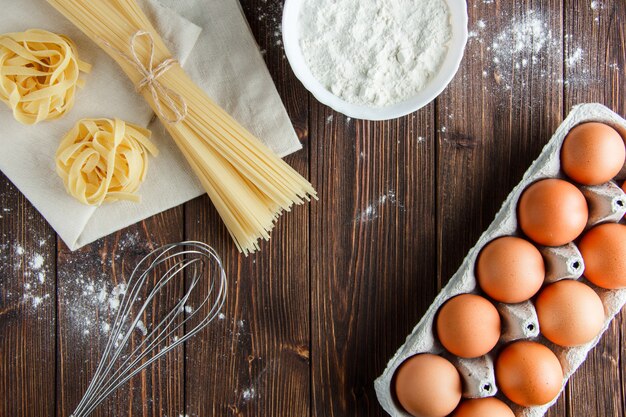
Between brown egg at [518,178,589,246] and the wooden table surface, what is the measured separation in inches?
4.3

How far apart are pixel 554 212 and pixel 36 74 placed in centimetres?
80

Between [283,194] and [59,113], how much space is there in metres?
0.38

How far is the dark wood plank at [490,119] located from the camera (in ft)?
3.44

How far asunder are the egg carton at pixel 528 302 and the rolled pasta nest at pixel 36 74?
66 cm

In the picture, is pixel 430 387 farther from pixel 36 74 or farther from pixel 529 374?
pixel 36 74

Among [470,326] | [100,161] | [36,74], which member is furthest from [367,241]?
[36,74]

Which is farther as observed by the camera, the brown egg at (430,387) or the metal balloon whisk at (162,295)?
the metal balloon whisk at (162,295)

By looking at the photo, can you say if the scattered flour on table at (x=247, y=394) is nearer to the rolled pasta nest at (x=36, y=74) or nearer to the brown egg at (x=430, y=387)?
the brown egg at (x=430, y=387)

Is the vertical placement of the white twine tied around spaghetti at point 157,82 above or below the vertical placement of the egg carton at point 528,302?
above

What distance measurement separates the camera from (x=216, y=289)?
1049mm

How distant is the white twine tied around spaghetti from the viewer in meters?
0.94

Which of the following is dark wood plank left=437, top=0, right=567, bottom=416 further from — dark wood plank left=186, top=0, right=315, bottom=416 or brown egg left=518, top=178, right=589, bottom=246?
dark wood plank left=186, top=0, right=315, bottom=416

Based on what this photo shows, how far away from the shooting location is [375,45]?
→ 36.7 inches

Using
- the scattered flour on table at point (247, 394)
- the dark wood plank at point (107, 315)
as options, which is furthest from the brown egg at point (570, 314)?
the dark wood plank at point (107, 315)
